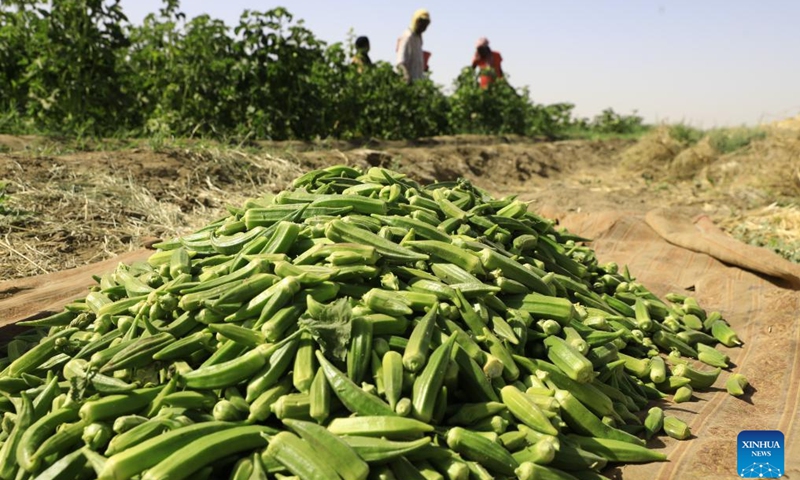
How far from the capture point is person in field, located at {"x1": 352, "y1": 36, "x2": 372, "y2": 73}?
1163 centimetres

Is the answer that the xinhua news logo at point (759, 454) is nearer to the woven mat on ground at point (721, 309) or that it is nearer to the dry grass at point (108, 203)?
the woven mat on ground at point (721, 309)

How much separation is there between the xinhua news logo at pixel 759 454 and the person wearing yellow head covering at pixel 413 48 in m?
11.2

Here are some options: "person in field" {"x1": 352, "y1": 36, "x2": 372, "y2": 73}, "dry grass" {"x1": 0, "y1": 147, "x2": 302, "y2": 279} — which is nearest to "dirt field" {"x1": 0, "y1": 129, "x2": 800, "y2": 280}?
"dry grass" {"x1": 0, "y1": 147, "x2": 302, "y2": 279}

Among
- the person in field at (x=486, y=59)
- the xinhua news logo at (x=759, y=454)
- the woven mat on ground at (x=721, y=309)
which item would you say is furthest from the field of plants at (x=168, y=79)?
the xinhua news logo at (x=759, y=454)

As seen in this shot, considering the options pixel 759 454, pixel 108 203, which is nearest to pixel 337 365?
pixel 759 454

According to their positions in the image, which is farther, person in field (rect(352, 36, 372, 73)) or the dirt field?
person in field (rect(352, 36, 372, 73))

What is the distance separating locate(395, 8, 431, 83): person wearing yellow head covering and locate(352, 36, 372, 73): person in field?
804mm

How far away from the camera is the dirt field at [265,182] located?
5.31m

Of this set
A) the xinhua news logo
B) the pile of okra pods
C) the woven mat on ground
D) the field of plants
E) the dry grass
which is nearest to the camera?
the pile of okra pods

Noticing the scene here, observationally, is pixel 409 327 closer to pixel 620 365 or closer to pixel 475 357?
pixel 475 357

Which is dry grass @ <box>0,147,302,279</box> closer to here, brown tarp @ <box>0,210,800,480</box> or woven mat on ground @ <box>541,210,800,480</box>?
brown tarp @ <box>0,210,800,480</box>

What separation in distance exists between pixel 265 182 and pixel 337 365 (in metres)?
5.05

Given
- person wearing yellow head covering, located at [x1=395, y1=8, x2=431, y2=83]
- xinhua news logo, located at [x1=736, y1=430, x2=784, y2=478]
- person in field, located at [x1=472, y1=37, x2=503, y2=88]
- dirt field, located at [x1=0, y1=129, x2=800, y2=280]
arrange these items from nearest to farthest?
xinhua news logo, located at [x1=736, y1=430, x2=784, y2=478] < dirt field, located at [x1=0, y1=129, x2=800, y2=280] < person wearing yellow head covering, located at [x1=395, y1=8, x2=431, y2=83] < person in field, located at [x1=472, y1=37, x2=503, y2=88]

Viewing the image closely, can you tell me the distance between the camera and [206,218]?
19.8ft
